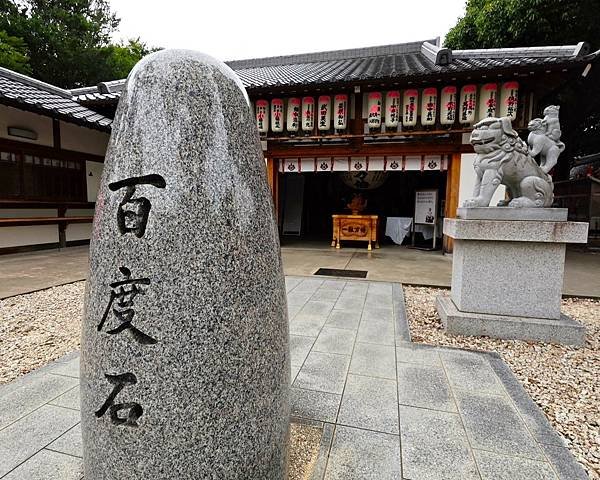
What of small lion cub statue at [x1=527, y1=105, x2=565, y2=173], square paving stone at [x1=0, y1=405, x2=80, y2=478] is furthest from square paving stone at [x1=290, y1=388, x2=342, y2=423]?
small lion cub statue at [x1=527, y1=105, x2=565, y2=173]

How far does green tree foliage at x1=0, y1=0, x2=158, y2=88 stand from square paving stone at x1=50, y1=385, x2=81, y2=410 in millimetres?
16207

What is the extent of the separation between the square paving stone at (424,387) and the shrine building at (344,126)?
7163 millimetres

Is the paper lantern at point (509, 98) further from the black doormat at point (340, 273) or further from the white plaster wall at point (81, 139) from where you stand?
the white plaster wall at point (81, 139)

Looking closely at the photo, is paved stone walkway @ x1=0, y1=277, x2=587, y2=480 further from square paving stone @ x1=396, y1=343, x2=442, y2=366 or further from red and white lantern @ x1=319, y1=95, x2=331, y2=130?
red and white lantern @ x1=319, y1=95, x2=331, y2=130

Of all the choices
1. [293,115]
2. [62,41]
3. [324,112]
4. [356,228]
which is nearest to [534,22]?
[324,112]

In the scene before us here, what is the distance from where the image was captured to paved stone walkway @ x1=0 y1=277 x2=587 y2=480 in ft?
6.07

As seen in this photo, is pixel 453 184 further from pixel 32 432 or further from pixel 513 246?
pixel 32 432

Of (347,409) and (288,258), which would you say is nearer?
(347,409)

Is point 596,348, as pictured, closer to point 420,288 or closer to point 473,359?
point 473,359

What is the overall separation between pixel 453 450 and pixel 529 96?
9.45 m

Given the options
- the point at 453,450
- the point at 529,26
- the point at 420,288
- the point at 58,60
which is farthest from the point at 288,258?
the point at 58,60

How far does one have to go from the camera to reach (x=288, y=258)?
891 centimetres

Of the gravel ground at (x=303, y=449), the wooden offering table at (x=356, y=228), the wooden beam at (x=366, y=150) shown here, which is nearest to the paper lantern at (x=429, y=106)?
the wooden beam at (x=366, y=150)

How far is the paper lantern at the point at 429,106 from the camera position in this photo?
8.56 meters
